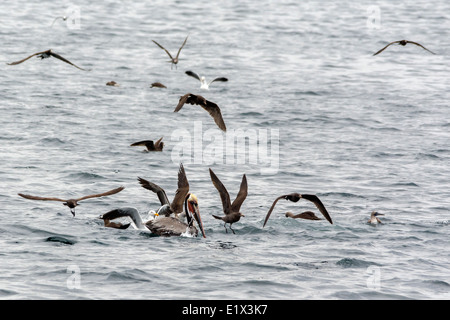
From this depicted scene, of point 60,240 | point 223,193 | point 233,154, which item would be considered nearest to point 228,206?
point 223,193

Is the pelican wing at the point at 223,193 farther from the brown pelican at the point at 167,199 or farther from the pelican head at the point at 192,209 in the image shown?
the brown pelican at the point at 167,199

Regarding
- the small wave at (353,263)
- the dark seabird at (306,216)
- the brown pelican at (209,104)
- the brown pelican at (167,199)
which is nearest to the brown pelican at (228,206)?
the brown pelican at (167,199)

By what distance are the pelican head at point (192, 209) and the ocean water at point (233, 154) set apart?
0.36 meters

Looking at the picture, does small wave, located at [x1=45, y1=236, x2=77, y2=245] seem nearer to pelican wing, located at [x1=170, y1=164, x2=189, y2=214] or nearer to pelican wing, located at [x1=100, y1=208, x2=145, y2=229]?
pelican wing, located at [x1=100, y1=208, x2=145, y2=229]

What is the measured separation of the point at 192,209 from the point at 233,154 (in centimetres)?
714

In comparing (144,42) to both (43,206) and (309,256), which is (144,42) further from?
(309,256)

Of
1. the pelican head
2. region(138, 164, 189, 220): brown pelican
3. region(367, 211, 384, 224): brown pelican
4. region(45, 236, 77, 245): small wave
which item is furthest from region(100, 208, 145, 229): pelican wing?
region(367, 211, 384, 224): brown pelican

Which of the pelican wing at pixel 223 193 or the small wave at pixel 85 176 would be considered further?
the small wave at pixel 85 176

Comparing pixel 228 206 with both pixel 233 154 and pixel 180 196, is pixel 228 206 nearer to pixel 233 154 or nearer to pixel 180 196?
pixel 180 196

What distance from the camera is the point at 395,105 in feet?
97.7

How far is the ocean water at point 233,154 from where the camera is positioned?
13.5 meters

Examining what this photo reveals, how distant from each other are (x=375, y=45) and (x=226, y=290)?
3071cm

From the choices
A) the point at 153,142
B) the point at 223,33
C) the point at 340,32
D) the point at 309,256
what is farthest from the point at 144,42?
the point at 309,256

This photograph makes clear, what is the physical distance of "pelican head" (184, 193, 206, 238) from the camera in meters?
15.5
